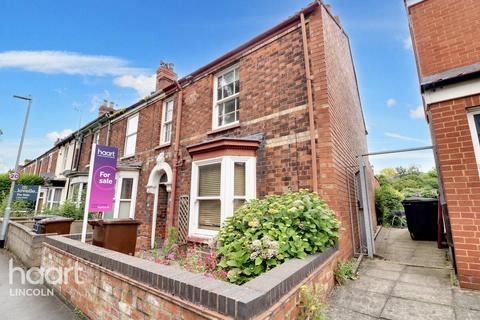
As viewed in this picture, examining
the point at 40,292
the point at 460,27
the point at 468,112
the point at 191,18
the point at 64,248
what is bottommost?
the point at 40,292

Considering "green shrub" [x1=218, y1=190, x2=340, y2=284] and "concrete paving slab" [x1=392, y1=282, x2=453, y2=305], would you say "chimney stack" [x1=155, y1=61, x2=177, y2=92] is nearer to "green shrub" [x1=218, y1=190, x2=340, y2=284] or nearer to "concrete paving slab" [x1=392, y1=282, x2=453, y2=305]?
"green shrub" [x1=218, y1=190, x2=340, y2=284]

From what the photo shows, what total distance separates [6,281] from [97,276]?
3.58 meters

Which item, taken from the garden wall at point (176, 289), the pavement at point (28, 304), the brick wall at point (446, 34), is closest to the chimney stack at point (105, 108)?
the pavement at point (28, 304)

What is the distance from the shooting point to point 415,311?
2.83 metres

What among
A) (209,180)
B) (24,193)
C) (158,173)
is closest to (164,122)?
(158,173)

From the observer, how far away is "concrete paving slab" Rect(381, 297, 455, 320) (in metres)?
2.69

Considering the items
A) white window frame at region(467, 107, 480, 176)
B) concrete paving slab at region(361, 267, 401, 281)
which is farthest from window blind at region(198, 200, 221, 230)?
white window frame at region(467, 107, 480, 176)

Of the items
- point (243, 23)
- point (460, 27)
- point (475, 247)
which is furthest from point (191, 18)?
point (475, 247)

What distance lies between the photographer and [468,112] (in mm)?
3633

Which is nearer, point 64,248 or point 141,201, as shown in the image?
point 64,248

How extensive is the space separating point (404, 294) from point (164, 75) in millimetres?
11925

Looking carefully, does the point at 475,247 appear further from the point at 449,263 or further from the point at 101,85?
the point at 101,85

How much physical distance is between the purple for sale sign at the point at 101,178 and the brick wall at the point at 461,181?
712 cm

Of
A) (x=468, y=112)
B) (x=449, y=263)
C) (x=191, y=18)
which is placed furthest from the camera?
(x=191, y=18)
